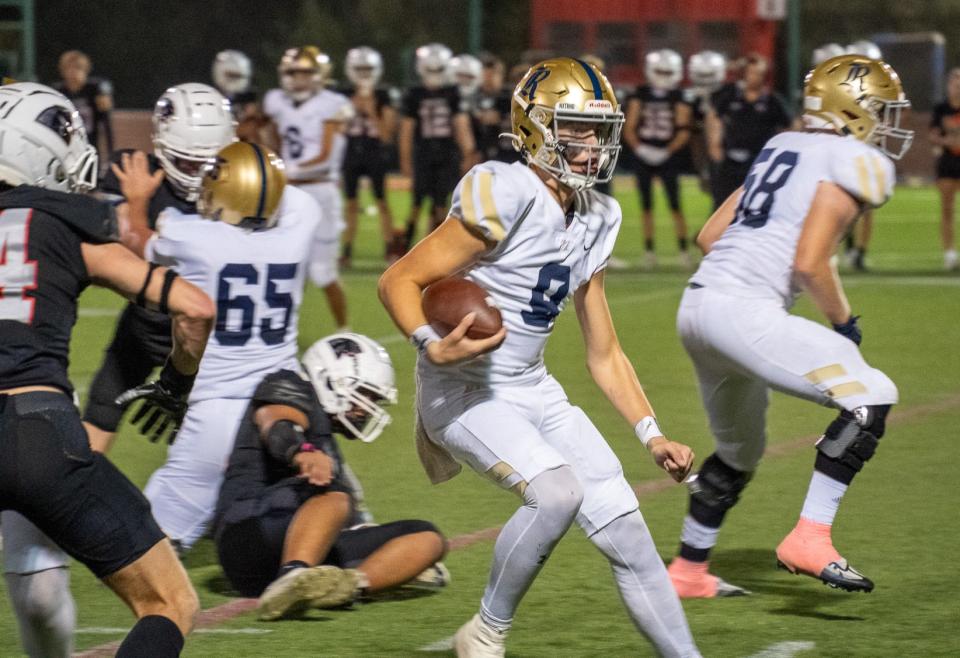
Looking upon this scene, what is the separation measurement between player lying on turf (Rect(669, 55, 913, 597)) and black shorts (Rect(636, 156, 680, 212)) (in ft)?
34.4

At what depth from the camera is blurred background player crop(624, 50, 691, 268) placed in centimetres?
1603

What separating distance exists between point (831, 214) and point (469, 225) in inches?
54.7

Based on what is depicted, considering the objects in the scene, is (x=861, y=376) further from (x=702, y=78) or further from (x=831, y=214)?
(x=702, y=78)

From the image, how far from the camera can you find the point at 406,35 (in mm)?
32438

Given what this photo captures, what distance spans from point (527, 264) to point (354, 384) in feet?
4.04

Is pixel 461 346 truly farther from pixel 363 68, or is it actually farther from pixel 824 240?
pixel 363 68

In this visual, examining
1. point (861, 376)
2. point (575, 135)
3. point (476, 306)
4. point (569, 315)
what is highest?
point (575, 135)

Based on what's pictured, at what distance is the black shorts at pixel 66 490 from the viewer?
355cm

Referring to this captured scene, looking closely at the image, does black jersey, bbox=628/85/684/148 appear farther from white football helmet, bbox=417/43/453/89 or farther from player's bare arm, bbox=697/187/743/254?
player's bare arm, bbox=697/187/743/254

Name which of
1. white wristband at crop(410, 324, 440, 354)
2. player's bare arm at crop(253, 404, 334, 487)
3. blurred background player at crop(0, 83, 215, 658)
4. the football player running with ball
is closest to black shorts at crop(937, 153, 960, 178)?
player's bare arm at crop(253, 404, 334, 487)

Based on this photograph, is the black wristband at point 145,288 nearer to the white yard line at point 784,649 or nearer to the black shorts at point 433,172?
the white yard line at point 784,649

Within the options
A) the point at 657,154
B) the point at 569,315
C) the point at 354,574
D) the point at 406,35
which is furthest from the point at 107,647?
the point at 406,35

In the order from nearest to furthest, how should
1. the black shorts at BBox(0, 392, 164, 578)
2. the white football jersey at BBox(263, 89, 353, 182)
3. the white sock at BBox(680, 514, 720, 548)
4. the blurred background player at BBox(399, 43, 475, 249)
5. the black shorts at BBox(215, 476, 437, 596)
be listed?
the black shorts at BBox(0, 392, 164, 578)
the black shorts at BBox(215, 476, 437, 596)
the white sock at BBox(680, 514, 720, 548)
the white football jersey at BBox(263, 89, 353, 182)
the blurred background player at BBox(399, 43, 475, 249)

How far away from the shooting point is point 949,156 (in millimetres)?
15461
